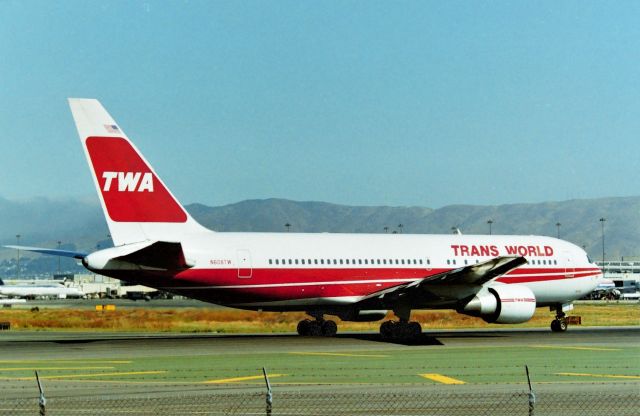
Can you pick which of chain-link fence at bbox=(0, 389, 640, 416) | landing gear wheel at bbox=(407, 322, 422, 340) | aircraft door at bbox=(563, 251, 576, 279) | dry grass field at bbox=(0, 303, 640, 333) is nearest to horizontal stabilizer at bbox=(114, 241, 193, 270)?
landing gear wheel at bbox=(407, 322, 422, 340)

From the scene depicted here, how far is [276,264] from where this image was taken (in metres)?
36.8

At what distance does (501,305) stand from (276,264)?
8.45 metres

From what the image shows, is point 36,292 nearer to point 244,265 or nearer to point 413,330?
point 244,265

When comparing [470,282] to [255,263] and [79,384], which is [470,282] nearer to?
[255,263]

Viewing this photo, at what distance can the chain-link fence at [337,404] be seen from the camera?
53.1 feet

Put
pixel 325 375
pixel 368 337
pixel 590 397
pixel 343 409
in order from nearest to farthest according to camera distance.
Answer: pixel 343 409 → pixel 590 397 → pixel 325 375 → pixel 368 337

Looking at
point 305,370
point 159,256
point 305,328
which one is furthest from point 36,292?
point 305,370

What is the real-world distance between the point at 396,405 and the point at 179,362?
33.3 ft

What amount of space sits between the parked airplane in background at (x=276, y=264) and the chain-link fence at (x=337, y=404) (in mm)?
15290

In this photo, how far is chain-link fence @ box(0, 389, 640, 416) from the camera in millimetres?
16172

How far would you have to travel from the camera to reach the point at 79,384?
20.7 meters

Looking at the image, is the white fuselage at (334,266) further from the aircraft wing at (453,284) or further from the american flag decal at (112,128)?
the american flag decal at (112,128)

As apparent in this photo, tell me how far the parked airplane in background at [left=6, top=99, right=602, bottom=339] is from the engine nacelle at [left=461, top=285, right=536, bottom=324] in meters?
0.04

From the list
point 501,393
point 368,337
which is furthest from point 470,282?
point 501,393
